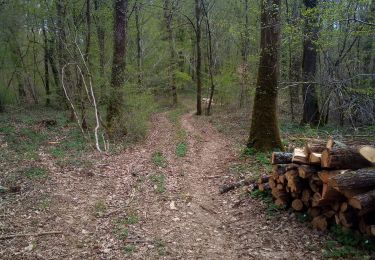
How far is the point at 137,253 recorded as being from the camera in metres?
5.07

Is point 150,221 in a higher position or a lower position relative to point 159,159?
lower

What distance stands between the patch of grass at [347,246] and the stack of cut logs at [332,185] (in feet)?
0.41

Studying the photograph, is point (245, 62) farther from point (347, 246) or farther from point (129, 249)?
point (129, 249)

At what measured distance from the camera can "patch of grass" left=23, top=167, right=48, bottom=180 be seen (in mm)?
8167

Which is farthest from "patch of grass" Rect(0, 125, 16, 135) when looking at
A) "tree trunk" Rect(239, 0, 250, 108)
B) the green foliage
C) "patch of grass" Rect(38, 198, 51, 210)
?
"tree trunk" Rect(239, 0, 250, 108)

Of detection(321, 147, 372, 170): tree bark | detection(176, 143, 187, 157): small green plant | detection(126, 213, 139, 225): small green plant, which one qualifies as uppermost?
detection(321, 147, 372, 170): tree bark

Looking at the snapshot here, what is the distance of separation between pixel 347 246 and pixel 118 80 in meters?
11.0

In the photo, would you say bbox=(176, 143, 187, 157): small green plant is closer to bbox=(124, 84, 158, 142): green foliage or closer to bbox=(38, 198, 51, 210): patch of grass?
bbox=(124, 84, 158, 142): green foliage

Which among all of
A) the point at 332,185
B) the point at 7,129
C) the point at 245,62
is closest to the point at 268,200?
the point at 332,185

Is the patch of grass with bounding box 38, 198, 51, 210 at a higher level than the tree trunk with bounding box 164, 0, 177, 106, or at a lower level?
lower

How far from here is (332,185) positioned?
16.1ft

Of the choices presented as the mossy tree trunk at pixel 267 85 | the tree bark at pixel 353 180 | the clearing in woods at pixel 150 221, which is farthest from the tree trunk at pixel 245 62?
the tree bark at pixel 353 180

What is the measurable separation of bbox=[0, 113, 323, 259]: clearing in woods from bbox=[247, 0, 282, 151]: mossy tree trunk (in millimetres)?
1791

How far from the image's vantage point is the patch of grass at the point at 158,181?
7.85 metres
